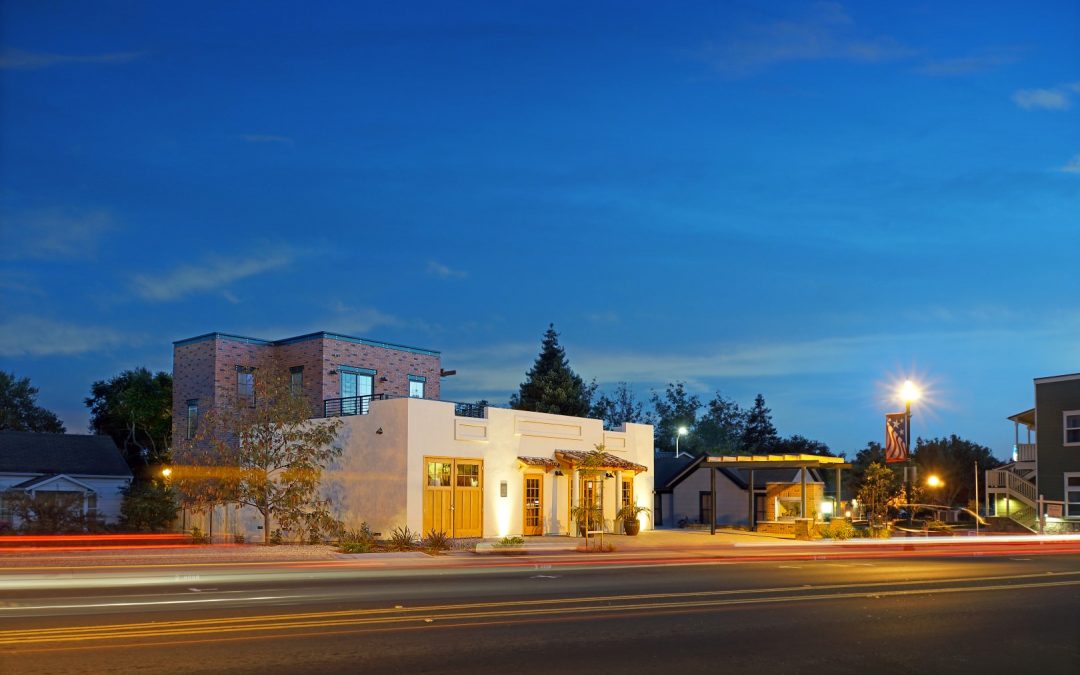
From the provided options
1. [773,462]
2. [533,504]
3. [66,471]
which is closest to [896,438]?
[773,462]

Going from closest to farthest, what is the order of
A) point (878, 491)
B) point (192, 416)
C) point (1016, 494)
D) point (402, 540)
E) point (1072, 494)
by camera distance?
1. point (402, 540)
2. point (878, 491)
3. point (192, 416)
4. point (1072, 494)
5. point (1016, 494)

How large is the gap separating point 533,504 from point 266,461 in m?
9.73

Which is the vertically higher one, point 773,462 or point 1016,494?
point 773,462

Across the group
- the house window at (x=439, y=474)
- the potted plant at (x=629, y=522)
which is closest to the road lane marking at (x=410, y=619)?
the house window at (x=439, y=474)

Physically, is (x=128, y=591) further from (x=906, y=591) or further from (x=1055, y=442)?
(x=1055, y=442)

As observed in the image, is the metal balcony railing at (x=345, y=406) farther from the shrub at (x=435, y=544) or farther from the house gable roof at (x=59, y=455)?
the house gable roof at (x=59, y=455)

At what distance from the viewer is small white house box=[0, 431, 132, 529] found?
146 feet

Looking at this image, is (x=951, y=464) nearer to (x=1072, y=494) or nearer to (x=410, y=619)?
(x=1072, y=494)

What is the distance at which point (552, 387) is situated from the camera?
67625 millimetres

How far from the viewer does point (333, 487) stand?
37.0 metres

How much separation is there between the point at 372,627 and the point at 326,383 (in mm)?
31270

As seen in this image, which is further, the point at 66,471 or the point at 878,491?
the point at 66,471

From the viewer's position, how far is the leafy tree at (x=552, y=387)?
67000mm

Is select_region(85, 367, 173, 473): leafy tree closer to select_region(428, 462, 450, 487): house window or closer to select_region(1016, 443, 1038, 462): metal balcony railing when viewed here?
select_region(428, 462, 450, 487): house window
